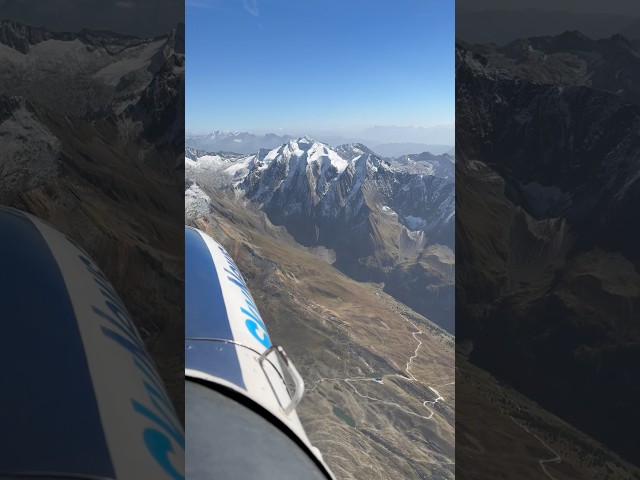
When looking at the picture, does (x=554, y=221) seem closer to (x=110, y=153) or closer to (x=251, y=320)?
(x=251, y=320)

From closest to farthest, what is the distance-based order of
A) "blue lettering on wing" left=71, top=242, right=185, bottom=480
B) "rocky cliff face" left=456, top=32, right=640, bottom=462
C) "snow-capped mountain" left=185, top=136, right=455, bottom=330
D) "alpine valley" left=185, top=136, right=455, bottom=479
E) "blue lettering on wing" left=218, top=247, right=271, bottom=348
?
"blue lettering on wing" left=71, top=242, right=185, bottom=480, "rocky cliff face" left=456, top=32, right=640, bottom=462, "blue lettering on wing" left=218, top=247, right=271, bottom=348, "alpine valley" left=185, top=136, right=455, bottom=479, "snow-capped mountain" left=185, top=136, right=455, bottom=330

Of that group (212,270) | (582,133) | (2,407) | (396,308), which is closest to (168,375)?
(2,407)

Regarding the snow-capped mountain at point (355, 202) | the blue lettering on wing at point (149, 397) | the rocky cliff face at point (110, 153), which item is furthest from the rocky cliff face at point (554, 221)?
the snow-capped mountain at point (355, 202)

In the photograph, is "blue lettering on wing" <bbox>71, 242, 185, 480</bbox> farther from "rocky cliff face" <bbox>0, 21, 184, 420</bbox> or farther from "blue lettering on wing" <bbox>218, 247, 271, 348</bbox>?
"blue lettering on wing" <bbox>218, 247, 271, 348</bbox>

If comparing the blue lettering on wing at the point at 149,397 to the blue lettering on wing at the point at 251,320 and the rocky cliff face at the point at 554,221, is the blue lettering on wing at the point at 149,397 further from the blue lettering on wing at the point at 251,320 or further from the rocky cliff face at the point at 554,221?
the rocky cliff face at the point at 554,221

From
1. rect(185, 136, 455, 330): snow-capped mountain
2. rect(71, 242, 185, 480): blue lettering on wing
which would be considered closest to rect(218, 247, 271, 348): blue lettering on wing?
rect(71, 242, 185, 480): blue lettering on wing

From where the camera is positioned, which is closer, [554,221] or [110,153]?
[110,153]

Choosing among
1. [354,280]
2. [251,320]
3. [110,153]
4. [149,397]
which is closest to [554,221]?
[251,320]

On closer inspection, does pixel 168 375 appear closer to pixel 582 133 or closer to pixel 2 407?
pixel 2 407
